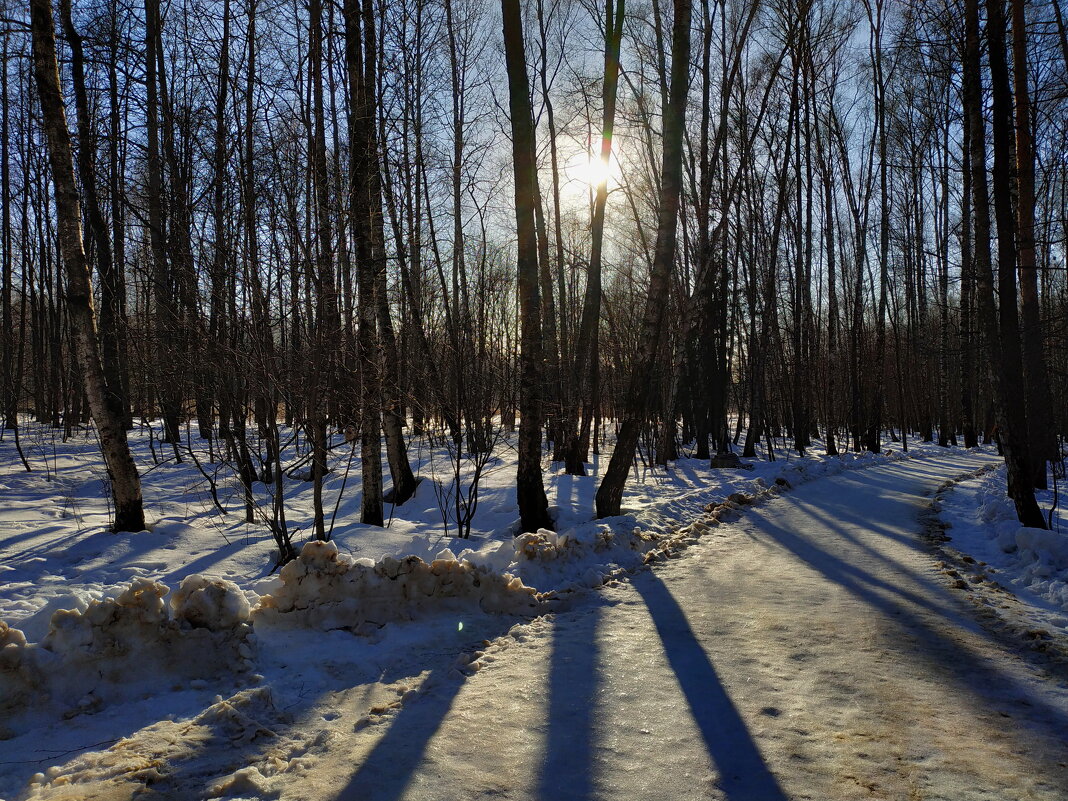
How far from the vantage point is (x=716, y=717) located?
3.30 metres

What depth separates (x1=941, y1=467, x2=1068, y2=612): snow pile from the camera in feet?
18.9

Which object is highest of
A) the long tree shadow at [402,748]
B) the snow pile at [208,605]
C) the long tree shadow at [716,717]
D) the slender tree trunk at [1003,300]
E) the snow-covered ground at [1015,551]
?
the slender tree trunk at [1003,300]

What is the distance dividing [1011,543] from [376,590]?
691 centimetres

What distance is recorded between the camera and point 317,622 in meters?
4.57

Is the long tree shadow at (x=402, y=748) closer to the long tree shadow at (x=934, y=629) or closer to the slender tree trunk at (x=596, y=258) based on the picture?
the long tree shadow at (x=934, y=629)

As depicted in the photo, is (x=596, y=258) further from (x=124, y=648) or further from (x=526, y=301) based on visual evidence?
(x=124, y=648)

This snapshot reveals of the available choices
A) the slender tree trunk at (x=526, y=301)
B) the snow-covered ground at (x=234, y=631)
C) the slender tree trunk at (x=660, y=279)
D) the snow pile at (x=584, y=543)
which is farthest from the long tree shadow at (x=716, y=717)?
the slender tree trunk at (x=660, y=279)

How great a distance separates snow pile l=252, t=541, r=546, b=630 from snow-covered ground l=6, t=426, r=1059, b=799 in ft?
0.04

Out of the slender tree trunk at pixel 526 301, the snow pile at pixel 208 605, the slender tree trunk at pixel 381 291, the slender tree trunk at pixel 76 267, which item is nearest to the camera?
the snow pile at pixel 208 605

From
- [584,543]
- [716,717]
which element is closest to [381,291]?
[584,543]

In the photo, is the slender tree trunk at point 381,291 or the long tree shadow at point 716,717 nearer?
the long tree shadow at point 716,717

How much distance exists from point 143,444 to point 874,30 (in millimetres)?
27808

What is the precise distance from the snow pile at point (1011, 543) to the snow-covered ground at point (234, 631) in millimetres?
3286

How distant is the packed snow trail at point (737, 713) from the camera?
106 inches
